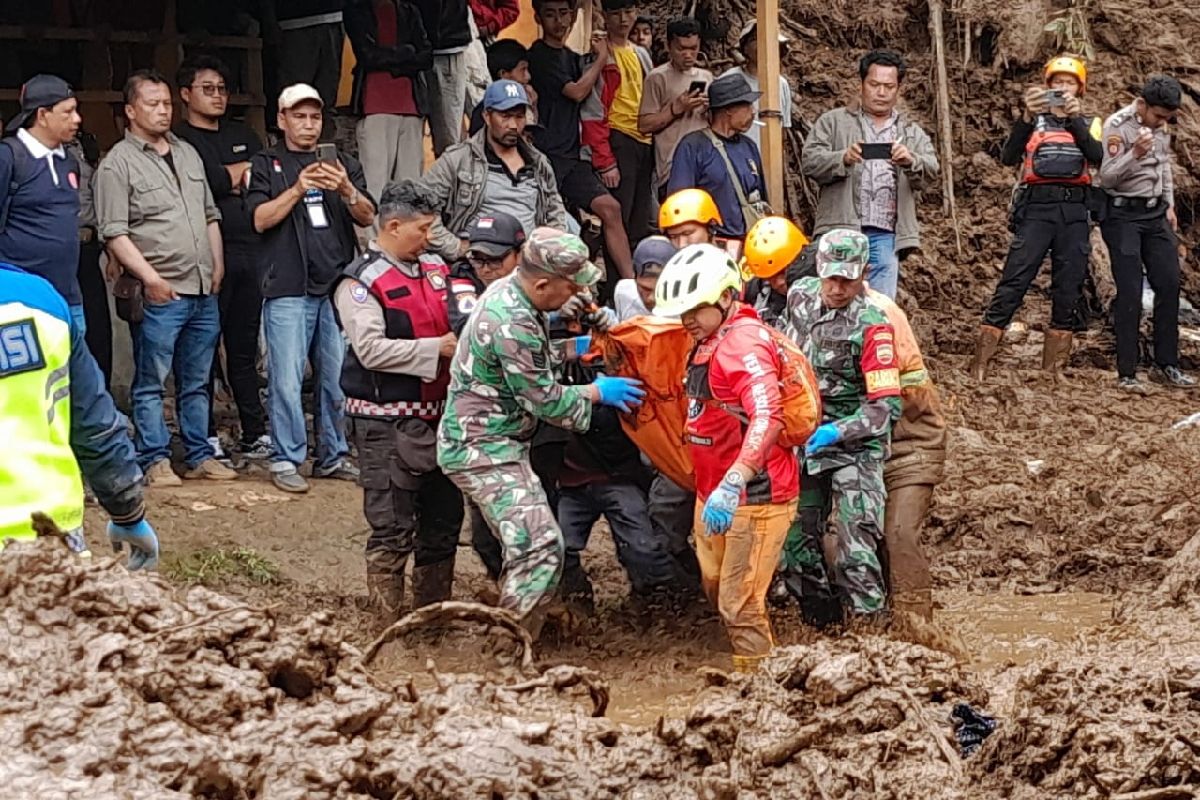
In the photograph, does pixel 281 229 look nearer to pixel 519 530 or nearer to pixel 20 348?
pixel 519 530

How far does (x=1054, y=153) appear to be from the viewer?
11688 mm

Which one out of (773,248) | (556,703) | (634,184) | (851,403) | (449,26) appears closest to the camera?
(556,703)

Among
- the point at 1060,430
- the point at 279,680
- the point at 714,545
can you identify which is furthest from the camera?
the point at 1060,430

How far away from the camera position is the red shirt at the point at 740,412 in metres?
6.30

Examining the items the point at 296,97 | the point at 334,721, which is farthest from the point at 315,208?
the point at 334,721

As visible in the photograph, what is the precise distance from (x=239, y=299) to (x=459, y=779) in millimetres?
5897

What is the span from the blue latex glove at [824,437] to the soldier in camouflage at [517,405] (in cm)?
96

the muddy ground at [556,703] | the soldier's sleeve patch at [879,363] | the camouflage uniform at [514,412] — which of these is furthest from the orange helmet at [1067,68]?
the camouflage uniform at [514,412]

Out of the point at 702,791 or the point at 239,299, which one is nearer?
the point at 702,791

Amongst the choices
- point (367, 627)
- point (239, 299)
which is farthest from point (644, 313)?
point (239, 299)

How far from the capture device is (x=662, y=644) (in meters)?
7.54

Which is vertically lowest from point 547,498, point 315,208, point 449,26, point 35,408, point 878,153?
point 547,498

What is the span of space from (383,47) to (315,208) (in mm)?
1351

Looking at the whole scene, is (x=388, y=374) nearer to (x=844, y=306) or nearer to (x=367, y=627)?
(x=367, y=627)
